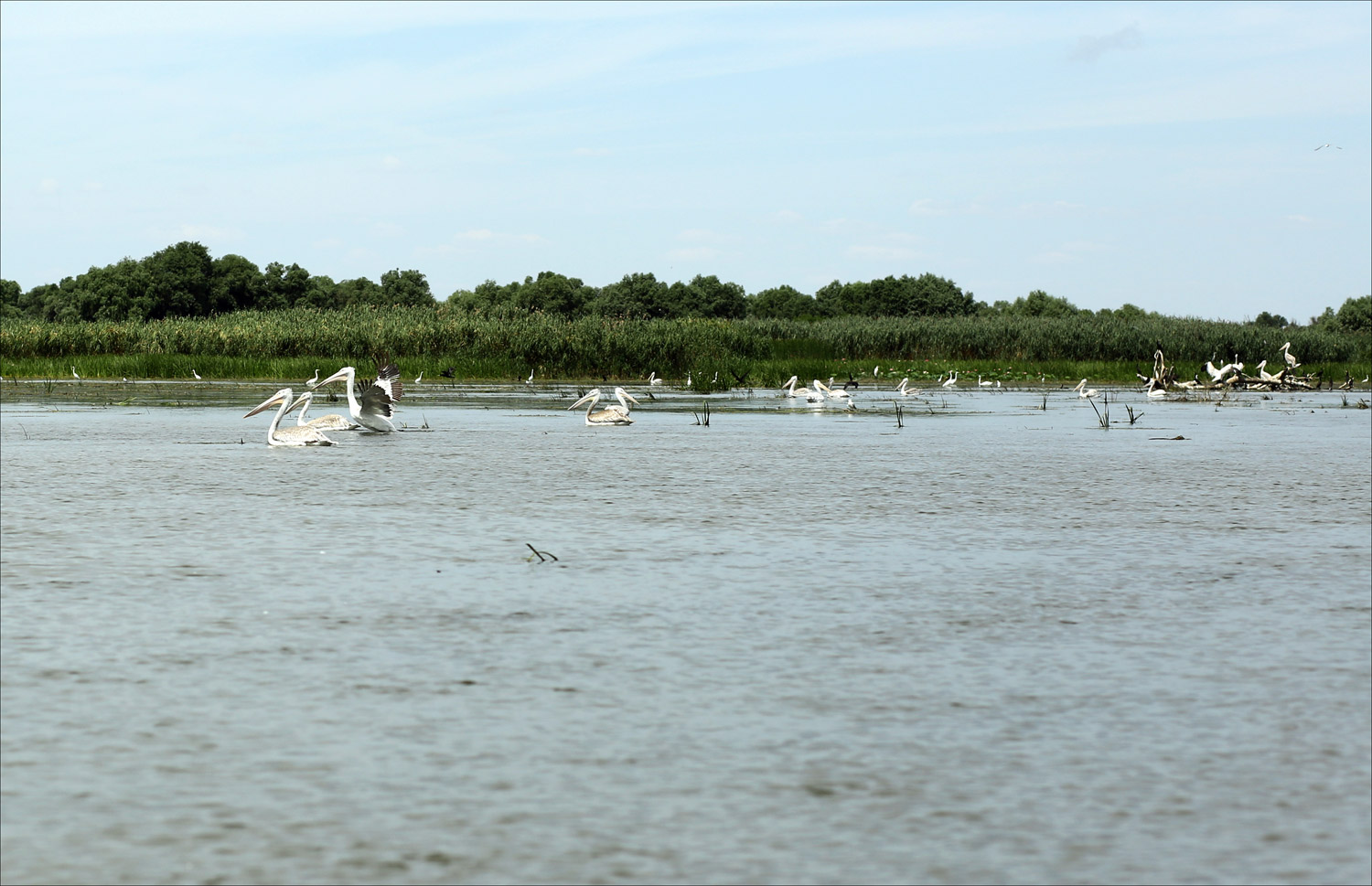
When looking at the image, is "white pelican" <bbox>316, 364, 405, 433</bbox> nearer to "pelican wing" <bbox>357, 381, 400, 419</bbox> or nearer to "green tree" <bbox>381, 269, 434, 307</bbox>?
"pelican wing" <bbox>357, 381, 400, 419</bbox>

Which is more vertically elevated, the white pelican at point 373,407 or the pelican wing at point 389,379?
the pelican wing at point 389,379

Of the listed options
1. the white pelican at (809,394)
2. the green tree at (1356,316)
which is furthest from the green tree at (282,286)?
the green tree at (1356,316)

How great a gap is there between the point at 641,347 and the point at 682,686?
38.9 metres

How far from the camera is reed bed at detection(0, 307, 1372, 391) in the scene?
4506 cm

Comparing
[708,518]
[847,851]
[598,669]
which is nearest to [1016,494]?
[708,518]

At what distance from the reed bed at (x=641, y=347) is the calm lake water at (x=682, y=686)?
31.8 meters

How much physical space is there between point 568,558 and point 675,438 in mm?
11637

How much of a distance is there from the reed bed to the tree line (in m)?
34.8

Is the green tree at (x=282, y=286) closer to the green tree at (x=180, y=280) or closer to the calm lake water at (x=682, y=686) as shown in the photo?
the green tree at (x=180, y=280)

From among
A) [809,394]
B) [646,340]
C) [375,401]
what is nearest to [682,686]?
[375,401]

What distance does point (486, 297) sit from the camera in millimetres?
132875

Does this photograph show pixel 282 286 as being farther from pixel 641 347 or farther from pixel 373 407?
pixel 373 407

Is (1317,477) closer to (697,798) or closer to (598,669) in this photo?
(598,669)

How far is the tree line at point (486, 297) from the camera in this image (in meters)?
92.9
